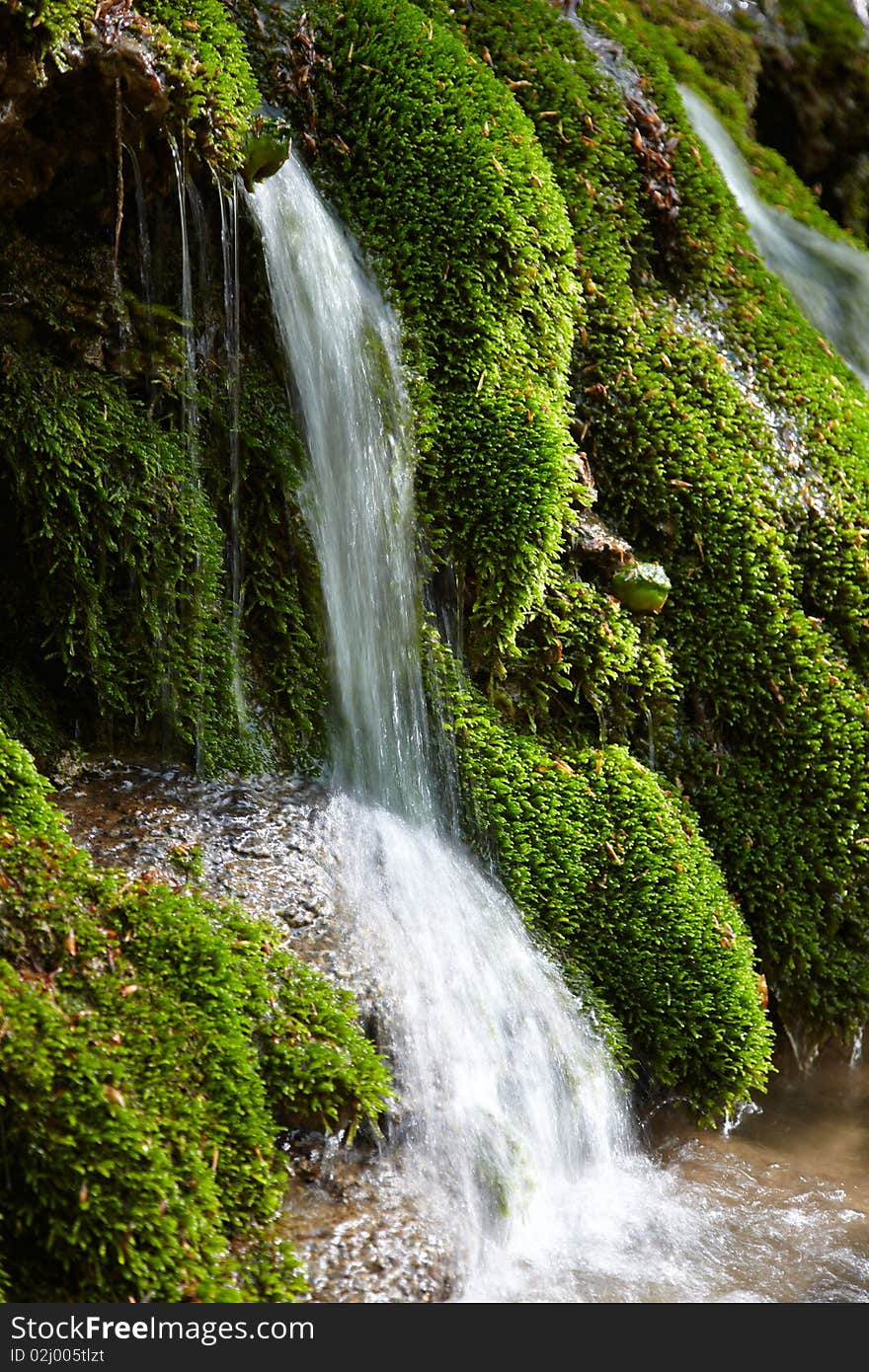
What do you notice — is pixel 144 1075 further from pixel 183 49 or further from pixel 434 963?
pixel 183 49

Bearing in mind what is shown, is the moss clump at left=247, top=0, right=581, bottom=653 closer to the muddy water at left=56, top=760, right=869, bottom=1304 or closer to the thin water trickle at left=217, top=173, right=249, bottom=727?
the thin water trickle at left=217, top=173, right=249, bottom=727

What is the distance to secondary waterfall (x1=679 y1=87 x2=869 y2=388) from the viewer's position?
18.1ft

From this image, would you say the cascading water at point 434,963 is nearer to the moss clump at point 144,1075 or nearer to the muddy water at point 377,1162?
the muddy water at point 377,1162

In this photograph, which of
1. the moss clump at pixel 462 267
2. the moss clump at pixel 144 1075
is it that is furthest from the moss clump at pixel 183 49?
the moss clump at pixel 144 1075

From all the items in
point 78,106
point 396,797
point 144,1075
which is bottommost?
point 144,1075

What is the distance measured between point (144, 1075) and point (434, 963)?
1.07 metres

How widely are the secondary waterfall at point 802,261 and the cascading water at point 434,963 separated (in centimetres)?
242

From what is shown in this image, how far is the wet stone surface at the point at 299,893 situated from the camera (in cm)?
261

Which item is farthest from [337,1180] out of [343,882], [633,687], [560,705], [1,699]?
[633,687]

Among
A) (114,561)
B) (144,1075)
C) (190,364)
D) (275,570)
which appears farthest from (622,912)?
(190,364)

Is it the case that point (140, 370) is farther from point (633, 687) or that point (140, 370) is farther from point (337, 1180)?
point (337, 1180)

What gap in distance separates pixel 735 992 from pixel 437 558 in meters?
1.78

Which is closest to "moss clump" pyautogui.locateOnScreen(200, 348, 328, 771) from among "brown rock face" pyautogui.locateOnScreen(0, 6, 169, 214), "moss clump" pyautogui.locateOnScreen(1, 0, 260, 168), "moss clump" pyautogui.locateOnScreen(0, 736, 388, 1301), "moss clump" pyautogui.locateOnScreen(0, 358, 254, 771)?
"moss clump" pyautogui.locateOnScreen(0, 358, 254, 771)

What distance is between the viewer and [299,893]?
3.29 metres
